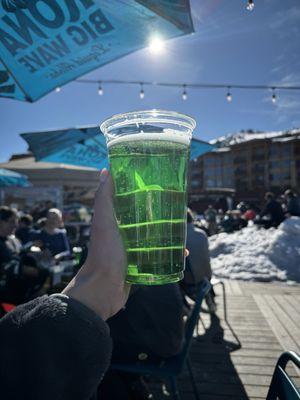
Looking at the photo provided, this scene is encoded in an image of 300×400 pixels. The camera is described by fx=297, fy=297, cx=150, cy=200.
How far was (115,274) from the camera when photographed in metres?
0.97

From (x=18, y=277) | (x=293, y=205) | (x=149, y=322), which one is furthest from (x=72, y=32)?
(x=293, y=205)

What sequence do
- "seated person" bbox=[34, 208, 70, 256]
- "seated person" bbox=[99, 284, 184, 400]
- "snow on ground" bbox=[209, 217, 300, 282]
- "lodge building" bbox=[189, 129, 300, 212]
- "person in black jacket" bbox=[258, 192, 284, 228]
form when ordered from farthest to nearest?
1. "lodge building" bbox=[189, 129, 300, 212]
2. "person in black jacket" bbox=[258, 192, 284, 228]
3. "snow on ground" bbox=[209, 217, 300, 282]
4. "seated person" bbox=[34, 208, 70, 256]
5. "seated person" bbox=[99, 284, 184, 400]

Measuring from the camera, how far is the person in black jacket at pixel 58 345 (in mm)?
624

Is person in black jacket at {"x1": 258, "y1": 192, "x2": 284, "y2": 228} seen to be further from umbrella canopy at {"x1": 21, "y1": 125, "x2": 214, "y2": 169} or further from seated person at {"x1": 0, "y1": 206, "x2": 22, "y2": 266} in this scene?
seated person at {"x1": 0, "y1": 206, "x2": 22, "y2": 266}

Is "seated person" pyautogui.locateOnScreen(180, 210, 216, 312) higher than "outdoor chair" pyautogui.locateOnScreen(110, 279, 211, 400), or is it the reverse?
"seated person" pyautogui.locateOnScreen(180, 210, 216, 312)

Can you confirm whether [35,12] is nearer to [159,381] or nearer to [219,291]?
[159,381]

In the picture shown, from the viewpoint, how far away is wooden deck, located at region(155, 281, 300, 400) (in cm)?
298

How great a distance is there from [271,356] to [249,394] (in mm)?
873

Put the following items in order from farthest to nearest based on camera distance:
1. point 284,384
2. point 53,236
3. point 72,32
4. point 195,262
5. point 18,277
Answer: point 53,236, point 195,262, point 18,277, point 72,32, point 284,384

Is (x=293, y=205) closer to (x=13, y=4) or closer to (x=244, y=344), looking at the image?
(x=244, y=344)

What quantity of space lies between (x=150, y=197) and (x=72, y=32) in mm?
2127

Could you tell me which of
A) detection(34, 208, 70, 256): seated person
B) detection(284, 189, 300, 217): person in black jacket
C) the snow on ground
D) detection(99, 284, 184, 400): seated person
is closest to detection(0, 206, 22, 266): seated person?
detection(34, 208, 70, 256): seated person

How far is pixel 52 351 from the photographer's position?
2.14 ft

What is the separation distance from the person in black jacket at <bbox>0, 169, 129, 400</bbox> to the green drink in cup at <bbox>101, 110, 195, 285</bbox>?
0.64 ft
